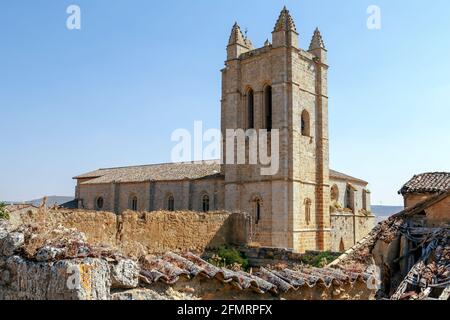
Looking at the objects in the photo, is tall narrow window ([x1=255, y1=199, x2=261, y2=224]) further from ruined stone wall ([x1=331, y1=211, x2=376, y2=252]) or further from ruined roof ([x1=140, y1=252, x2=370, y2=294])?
ruined roof ([x1=140, y1=252, x2=370, y2=294])

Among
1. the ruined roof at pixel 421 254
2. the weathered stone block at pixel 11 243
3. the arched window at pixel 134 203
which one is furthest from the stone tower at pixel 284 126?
the weathered stone block at pixel 11 243

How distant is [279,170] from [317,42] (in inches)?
430

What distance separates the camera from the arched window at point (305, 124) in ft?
94.2

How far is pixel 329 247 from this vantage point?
28.9m

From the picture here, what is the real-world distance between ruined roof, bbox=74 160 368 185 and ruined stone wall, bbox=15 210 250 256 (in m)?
15.7

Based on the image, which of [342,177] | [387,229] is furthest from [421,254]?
[342,177]

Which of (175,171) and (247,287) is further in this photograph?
(175,171)

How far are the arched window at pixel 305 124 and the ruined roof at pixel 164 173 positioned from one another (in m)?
6.43

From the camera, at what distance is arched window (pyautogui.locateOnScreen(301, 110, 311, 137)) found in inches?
1131

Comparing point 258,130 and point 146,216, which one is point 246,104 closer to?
point 258,130

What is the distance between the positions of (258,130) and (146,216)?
1701 cm

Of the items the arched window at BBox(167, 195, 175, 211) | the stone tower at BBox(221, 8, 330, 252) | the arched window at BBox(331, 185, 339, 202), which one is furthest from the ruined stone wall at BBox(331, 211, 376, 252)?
the arched window at BBox(167, 195, 175, 211)

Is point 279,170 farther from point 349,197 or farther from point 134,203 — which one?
point 134,203
